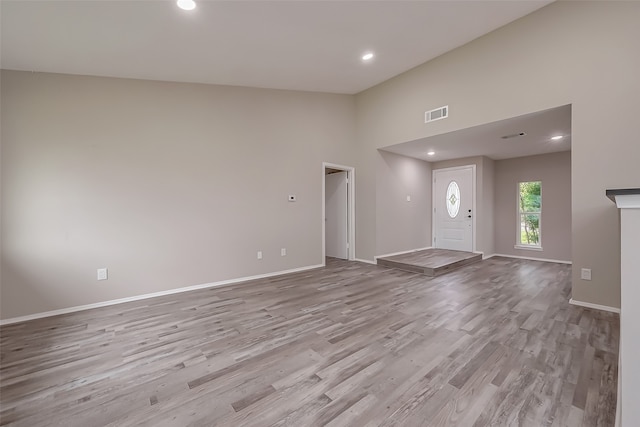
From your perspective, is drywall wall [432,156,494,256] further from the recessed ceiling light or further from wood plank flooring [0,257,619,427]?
the recessed ceiling light

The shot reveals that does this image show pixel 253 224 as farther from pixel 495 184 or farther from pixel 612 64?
pixel 495 184

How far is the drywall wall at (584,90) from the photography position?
9.25 ft

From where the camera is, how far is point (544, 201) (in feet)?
19.2

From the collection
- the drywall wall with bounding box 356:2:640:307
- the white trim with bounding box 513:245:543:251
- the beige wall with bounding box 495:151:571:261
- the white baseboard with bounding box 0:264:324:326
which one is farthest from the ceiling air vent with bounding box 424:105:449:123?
the white trim with bounding box 513:245:543:251

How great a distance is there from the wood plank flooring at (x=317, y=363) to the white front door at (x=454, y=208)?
2.88m

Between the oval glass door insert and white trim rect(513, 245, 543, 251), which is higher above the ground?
the oval glass door insert

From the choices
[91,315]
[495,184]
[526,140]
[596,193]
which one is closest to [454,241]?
[495,184]

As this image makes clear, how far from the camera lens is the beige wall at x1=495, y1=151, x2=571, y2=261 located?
552cm

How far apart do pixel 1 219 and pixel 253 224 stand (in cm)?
279

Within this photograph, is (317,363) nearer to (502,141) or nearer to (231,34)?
(231,34)

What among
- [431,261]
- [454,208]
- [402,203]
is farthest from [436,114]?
[454,208]

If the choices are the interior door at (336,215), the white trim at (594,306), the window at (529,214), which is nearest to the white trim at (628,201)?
the white trim at (594,306)

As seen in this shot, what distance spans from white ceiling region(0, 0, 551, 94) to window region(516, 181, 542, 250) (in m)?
4.01

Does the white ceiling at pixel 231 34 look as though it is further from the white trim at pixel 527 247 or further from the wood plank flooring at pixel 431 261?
the white trim at pixel 527 247
